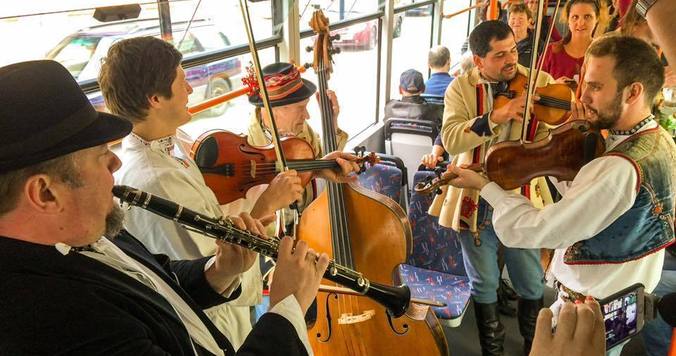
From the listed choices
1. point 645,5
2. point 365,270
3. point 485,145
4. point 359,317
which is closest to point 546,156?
point 485,145

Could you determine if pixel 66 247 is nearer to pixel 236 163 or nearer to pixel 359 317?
pixel 236 163

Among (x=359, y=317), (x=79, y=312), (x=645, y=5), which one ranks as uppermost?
(x=645, y=5)

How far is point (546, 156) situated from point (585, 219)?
32 cm

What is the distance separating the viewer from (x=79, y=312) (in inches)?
32.6

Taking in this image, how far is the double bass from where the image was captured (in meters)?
1.92

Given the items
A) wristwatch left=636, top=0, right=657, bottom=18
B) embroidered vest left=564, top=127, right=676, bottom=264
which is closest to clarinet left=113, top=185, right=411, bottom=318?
embroidered vest left=564, top=127, right=676, bottom=264

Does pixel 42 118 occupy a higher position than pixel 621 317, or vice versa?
pixel 42 118

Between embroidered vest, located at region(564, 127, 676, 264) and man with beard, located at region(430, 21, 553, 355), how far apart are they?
64 centimetres

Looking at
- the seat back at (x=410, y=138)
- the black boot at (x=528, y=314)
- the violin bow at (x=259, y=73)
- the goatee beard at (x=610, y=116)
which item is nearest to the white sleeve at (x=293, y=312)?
the violin bow at (x=259, y=73)

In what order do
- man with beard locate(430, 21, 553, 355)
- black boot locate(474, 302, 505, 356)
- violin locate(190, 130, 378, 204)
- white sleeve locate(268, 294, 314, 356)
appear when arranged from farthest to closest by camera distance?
black boot locate(474, 302, 505, 356) → man with beard locate(430, 21, 553, 355) → violin locate(190, 130, 378, 204) → white sleeve locate(268, 294, 314, 356)

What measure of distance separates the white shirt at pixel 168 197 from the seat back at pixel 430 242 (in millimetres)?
1395

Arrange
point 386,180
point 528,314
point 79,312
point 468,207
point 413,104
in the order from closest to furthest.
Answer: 1. point 79,312
2. point 468,207
3. point 528,314
4. point 386,180
5. point 413,104

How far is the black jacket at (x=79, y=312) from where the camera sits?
0.79 m

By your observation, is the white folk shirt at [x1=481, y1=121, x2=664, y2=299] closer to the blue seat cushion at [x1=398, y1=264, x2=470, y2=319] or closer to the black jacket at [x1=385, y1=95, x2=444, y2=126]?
the blue seat cushion at [x1=398, y1=264, x2=470, y2=319]
